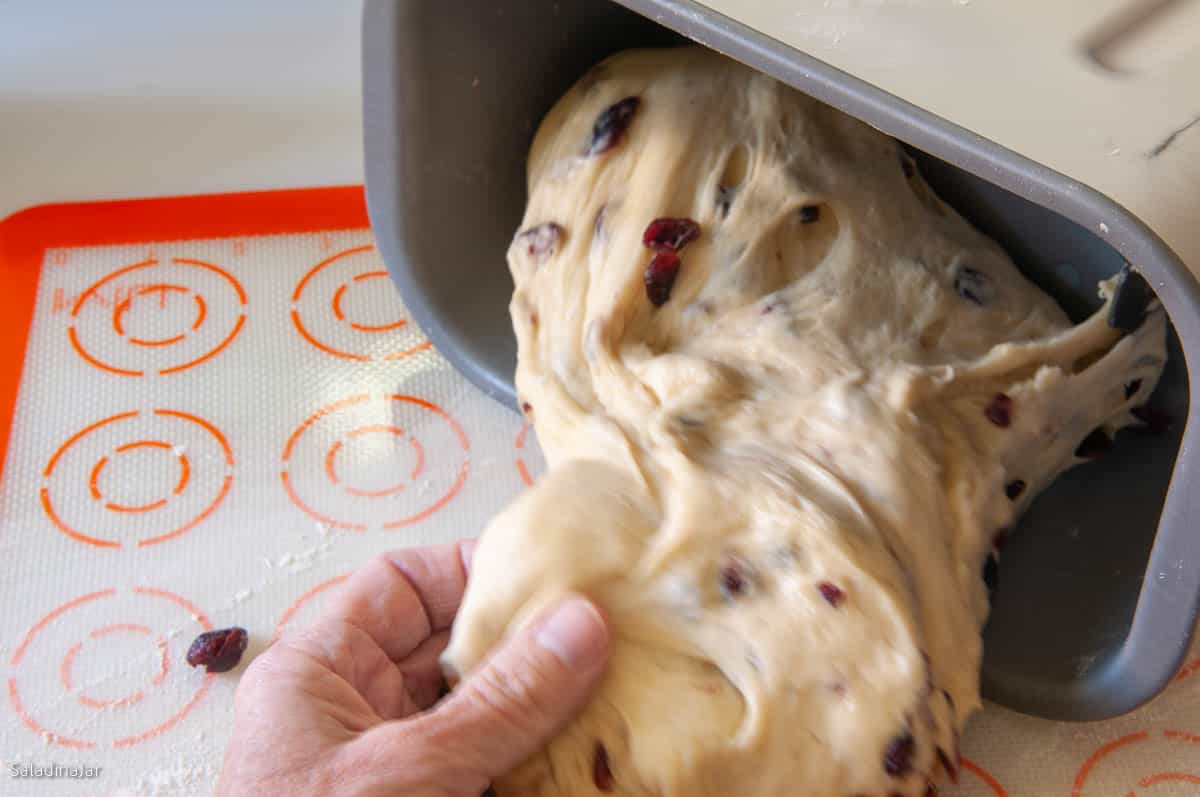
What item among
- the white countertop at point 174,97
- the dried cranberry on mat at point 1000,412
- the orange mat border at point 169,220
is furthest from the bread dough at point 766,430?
the white countertop at point 174,97

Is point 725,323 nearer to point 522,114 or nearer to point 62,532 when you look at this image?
point 522,114

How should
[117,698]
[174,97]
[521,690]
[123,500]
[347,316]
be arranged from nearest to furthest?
[521,690], [117,698], [123,500], [347,316], [174,97]

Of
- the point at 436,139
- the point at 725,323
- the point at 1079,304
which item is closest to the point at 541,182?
the point at 436,139

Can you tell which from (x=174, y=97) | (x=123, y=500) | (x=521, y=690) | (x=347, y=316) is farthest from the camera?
(x=174, y=97)

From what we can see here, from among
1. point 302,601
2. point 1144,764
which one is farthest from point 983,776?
point 302,601

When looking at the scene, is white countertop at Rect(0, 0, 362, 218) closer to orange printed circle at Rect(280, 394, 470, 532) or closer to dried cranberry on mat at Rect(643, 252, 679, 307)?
orange printed circle at Rect(280, 394, 470, 532)

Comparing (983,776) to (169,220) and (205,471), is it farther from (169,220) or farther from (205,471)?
(169,220)
